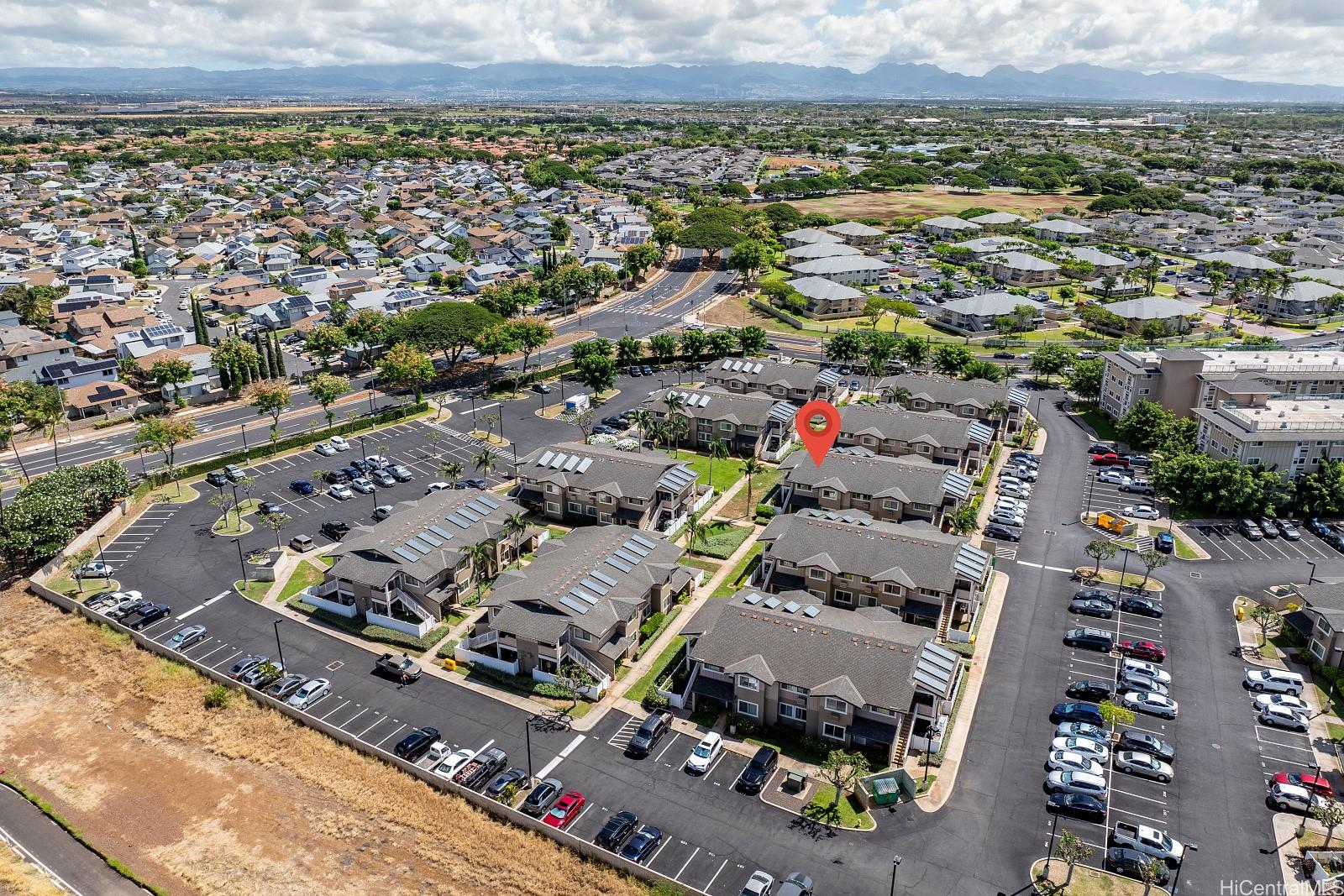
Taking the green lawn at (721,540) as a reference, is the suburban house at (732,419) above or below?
above

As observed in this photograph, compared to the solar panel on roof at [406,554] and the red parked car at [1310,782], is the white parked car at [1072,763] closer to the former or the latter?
the red parked car at [1310,782]

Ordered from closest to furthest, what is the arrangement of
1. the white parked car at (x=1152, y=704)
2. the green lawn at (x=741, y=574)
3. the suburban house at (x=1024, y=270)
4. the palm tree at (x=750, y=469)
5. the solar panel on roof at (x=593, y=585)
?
1. the white parked car at (x=1152, y=704)
2. the solar panel on roof at (x=593, y=585)
3. the green lawn at (x=741, y=574)
4. the palm tree at (x=750, y=469)
5. the suburban house at (x=1024, y=270)

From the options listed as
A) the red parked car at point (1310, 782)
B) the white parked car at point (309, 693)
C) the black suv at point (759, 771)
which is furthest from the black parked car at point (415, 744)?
the red parked car at point (1310, 782)

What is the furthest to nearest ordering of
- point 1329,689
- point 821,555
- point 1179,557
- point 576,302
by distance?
point 576,302, point 1179,557, point 821,555, point 1329,689

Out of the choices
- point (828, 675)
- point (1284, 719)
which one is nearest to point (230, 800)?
point (828, 675)

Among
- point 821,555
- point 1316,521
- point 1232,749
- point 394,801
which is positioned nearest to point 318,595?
point 394,801

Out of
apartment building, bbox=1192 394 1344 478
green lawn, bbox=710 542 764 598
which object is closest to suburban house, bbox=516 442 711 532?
green lawn, bbox=710 542 764 598

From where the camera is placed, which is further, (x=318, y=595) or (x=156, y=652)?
(x=318, y=595)

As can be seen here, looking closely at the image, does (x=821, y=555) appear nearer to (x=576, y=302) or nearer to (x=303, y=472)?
(x=303, y=472)
